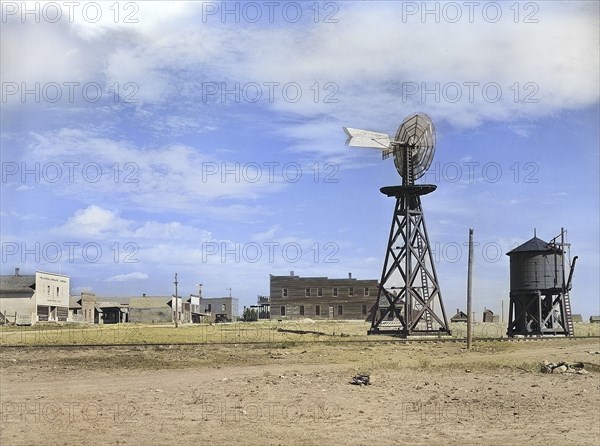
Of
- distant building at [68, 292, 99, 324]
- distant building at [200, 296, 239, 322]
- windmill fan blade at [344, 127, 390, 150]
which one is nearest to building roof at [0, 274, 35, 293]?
distant building at [68, 292, 99, 324]

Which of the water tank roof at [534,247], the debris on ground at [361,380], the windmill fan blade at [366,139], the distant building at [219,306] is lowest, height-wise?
the distant building at [219,306]

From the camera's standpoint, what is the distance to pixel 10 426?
1128cm

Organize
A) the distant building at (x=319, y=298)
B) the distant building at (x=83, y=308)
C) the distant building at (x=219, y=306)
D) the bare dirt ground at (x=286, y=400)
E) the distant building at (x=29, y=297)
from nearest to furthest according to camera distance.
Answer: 1. the bare dirt ground at (x=286, y=400)
2. the distant building at (x=29, y=297)
3. the distant building at (x=83, y=308)
4. the distant building at (x=319, y=298)
5. the distant building at (x=219, y=306)

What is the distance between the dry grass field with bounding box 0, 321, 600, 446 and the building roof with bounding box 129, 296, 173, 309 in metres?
74.7

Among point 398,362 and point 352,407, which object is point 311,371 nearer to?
point 398,362

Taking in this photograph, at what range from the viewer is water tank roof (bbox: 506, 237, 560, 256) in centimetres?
4222

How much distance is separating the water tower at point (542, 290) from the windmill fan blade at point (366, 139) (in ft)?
38.8

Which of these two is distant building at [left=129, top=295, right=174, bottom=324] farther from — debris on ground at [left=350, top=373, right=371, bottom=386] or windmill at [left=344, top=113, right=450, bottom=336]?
debris on ground at [left=350, top=373, right=371, bottom=386]

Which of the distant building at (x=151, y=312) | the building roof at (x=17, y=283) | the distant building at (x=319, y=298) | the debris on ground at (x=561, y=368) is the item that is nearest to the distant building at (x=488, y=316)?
the distant building at (x=319, y=298)

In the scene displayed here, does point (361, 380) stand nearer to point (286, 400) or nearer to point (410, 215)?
point (286, 400)

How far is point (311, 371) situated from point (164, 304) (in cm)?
8243

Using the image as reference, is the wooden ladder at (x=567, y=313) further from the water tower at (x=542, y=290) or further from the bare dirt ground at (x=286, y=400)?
the bare dirt ground at (x=286, y=400)

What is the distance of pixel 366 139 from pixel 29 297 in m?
46.1

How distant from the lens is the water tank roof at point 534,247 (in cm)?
4222
